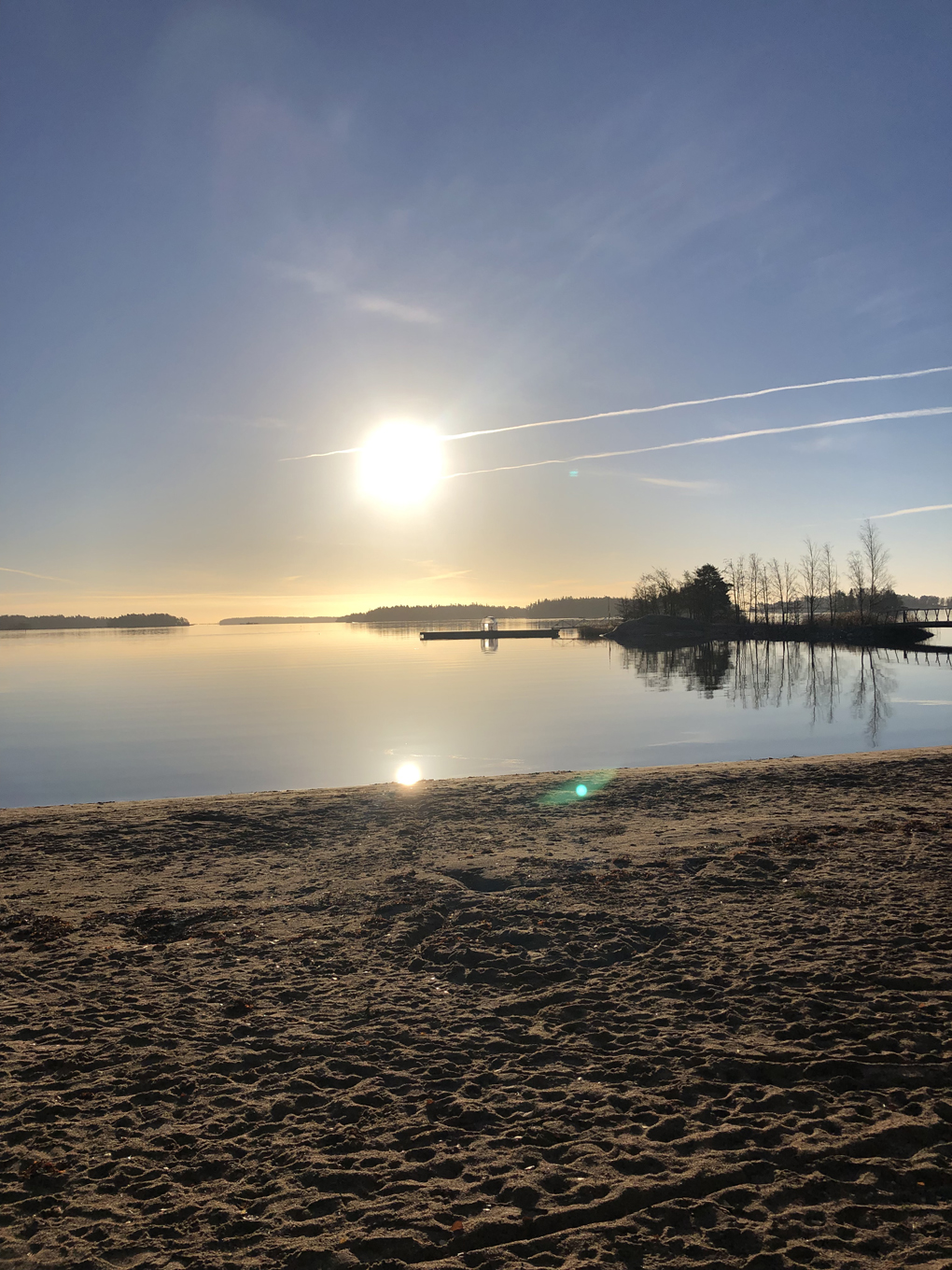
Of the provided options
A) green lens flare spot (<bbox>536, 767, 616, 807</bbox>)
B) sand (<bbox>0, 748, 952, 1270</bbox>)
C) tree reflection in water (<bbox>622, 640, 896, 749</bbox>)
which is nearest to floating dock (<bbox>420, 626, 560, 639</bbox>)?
tree reflection in water (<bbox>622, 640, 896, 749</bbox>)

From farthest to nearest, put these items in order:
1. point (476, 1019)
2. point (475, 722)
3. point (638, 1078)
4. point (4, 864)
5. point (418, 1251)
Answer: point (475, 722) < point (4, 864) < point (476, 1019) < point (638, 1078) < point (418, 1251)

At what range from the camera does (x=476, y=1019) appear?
6516 millimetres

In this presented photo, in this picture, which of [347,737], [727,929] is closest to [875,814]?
[727,929]

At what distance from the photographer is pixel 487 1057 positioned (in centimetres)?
591

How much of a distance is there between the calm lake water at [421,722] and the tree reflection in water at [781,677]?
0.24 meters

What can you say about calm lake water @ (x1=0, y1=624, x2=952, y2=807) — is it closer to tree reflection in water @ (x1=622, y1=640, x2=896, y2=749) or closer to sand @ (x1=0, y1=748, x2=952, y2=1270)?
tree reflection in water @ (x1=622, y1=640, x2=896, y2=749)

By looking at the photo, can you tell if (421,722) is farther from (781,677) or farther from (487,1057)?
(781,677)

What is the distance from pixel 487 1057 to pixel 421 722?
87.5 ft

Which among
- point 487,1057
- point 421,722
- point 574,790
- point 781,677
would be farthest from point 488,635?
point 487,1057

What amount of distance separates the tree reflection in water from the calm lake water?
24cm

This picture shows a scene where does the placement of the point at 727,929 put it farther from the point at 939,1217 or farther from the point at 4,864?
the point at 4,864

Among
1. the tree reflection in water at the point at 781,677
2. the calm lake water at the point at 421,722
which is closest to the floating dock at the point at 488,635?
the tree reflection in water at the point at 781,677

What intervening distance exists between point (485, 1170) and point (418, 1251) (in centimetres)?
69

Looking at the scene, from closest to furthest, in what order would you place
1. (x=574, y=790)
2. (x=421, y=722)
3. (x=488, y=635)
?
1. (x=574, y=790)
2. (x=421, y=722)
3. (x=488, y=635)
